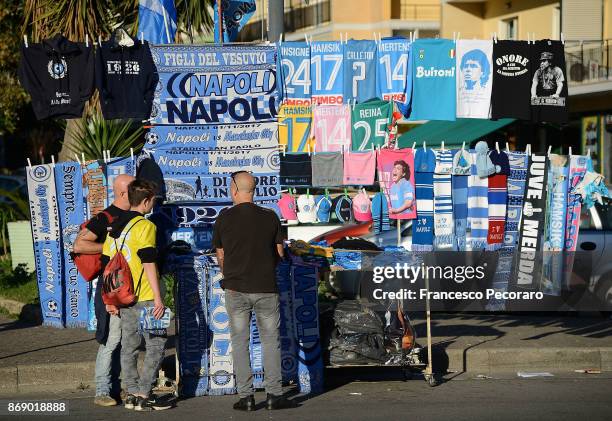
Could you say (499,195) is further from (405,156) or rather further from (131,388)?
(131,388)

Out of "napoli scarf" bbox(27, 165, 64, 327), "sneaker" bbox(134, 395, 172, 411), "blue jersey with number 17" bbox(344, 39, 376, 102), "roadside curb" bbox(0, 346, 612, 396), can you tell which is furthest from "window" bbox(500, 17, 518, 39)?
"sneaker" bbox(134, 395, 172, 411)

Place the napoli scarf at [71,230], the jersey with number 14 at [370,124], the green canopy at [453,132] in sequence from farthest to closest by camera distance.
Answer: the green canopy at [453,132] < the jersey with number 14 at [370,124] < the napoli scarf at [71,230]

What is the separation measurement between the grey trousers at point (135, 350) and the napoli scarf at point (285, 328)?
4.00 feet

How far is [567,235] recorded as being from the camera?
37.9 feet

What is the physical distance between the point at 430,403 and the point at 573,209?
4.58m

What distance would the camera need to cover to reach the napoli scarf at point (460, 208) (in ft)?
36.8

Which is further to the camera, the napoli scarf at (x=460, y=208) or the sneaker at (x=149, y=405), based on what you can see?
the napoli scarf at (x=460, y=208)

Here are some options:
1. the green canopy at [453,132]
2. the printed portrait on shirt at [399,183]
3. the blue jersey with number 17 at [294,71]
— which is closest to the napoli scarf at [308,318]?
the printed portrait on shirt at [399,183]

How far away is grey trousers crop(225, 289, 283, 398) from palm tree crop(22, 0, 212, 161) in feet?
23.3

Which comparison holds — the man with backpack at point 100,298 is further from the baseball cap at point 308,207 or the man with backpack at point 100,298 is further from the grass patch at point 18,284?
the grass patch at point 18,284

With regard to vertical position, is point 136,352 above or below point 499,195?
below

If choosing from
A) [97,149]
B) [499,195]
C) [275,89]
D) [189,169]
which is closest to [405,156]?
[499,195]

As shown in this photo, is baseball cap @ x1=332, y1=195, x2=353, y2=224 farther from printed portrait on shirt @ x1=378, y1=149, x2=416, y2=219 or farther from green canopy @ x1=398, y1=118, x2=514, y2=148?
green canopy @ x1=398, y1=118, x2=514, y2=148

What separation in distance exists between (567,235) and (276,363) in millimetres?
5359
